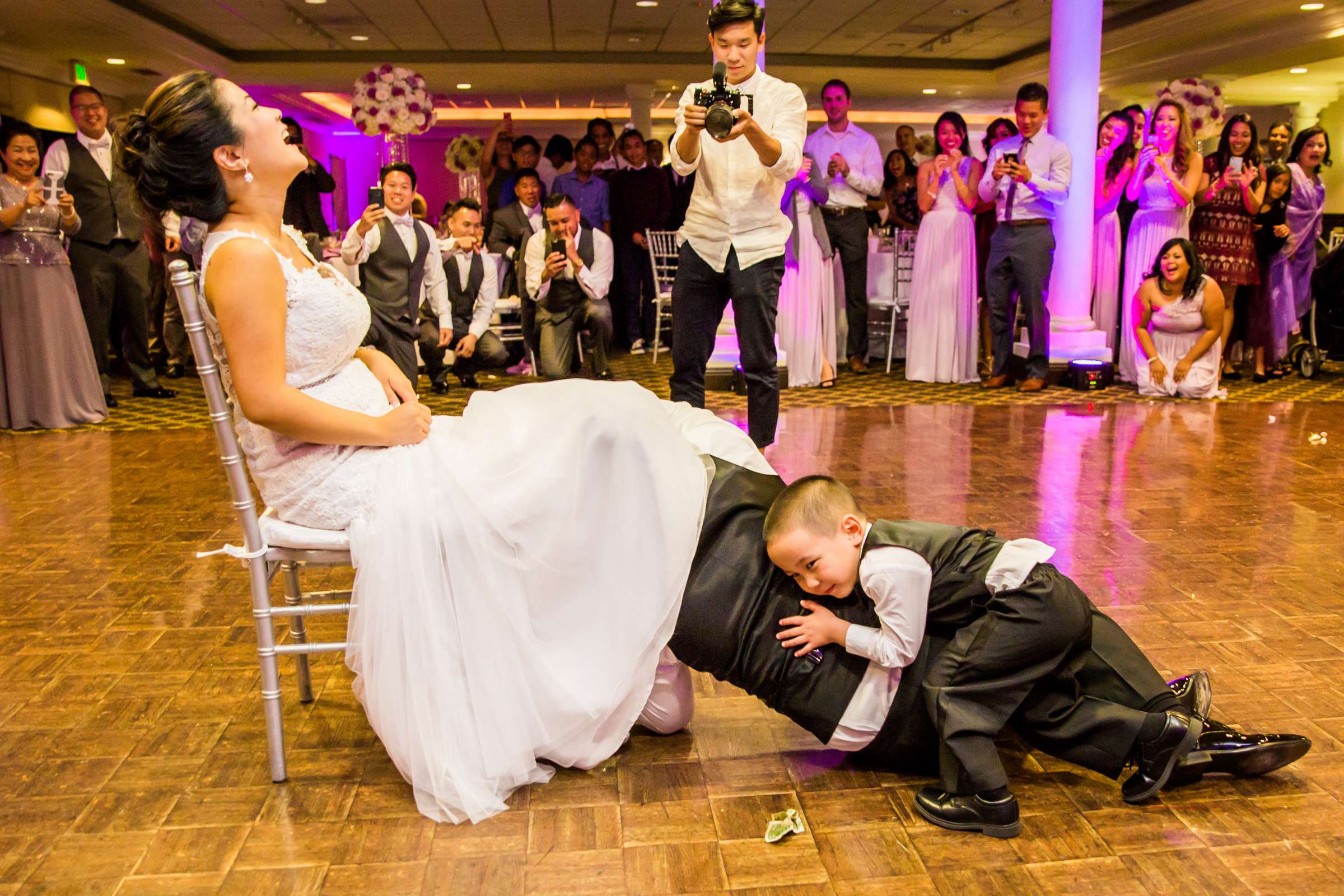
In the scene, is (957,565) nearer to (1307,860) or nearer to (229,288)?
(1307,860)

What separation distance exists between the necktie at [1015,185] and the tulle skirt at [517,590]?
5448mm

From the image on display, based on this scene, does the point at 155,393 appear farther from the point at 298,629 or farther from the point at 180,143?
the point at 180,143

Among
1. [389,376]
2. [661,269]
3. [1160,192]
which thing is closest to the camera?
[389,376]

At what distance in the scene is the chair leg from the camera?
2.30m

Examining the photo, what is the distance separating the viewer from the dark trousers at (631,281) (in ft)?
32.4

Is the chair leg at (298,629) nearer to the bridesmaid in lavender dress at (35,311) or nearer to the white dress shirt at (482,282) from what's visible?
the bridesmaid in lavender dress at (35,311)

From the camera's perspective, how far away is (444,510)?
194 centimetres

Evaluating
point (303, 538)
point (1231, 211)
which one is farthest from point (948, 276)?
point (303, 538)

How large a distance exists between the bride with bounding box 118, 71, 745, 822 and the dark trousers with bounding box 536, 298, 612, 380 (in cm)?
510

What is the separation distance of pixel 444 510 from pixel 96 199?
5.68m

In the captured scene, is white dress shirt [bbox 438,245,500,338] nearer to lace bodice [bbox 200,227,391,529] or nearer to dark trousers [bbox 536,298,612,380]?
dark trousers [bbox 536,298,612,380]

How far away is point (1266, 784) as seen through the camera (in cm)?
201

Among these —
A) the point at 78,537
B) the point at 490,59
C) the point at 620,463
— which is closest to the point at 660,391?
the point at 78,537

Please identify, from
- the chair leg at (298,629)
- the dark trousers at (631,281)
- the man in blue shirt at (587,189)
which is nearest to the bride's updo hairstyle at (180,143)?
the chair leg at (298,629)
